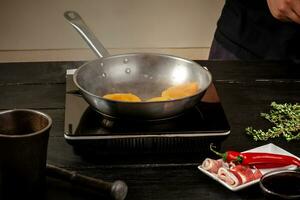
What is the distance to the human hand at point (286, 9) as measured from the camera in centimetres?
167

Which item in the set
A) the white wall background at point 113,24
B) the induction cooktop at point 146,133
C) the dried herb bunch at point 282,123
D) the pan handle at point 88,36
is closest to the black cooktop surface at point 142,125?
the induction cooktop at point 146,133

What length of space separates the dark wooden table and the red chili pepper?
0.06 meters

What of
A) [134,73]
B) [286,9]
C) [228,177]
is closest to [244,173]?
[228,177]

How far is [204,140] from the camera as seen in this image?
1135 millimetres

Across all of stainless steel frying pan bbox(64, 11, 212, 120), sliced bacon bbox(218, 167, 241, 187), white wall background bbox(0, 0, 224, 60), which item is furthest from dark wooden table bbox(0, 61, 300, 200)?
white wall background bbox(0, 0, 224, 60)

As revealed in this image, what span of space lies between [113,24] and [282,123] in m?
1.98

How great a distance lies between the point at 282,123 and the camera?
51.3 inches

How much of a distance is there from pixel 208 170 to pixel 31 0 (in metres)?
2.22

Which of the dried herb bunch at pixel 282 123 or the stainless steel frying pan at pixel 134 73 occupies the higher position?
the stainless steel frying pan at pixel 134 73

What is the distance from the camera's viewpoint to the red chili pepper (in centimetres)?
109

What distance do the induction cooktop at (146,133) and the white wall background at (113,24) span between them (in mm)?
2004

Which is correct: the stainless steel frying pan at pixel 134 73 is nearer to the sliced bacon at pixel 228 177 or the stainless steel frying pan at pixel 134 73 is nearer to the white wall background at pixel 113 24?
the sliced bacon at pixel 228 177

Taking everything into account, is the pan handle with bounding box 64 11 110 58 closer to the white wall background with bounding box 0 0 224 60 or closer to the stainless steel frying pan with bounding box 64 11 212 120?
the stainless steel frying pan with bounding box 64 11 212 120

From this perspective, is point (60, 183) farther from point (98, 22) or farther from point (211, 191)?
point (98, 22)
